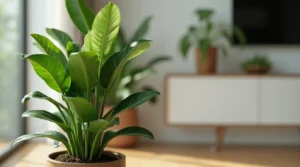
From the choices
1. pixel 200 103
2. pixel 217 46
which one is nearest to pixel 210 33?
pixel 217 46

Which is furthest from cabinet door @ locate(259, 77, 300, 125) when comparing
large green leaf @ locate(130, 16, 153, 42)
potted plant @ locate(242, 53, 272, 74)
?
large green leaf @ locate(130, 16, 153, 42)

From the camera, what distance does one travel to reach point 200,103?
420 cm

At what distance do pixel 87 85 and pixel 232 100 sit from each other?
252cm

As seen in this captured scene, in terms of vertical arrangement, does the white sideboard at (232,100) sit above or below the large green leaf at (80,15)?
below

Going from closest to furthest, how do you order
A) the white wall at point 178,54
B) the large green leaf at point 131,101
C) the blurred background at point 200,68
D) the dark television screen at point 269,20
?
the large green leaf at point 131,101 < the blurred background at point 200,68 < the dark television screen at point 269,20 < the white wall at point 178,54

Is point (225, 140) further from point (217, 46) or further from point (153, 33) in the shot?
point (153, 33)

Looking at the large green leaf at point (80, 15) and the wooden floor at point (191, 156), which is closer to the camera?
the large green leaf at point (80, 15)

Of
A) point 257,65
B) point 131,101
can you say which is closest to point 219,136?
point 257,65

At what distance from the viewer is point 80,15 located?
2.08 metres

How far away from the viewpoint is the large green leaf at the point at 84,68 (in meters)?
1.72

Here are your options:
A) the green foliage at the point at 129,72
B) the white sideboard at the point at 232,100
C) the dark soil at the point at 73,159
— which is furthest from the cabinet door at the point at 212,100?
the dark soil at the point at 73,159

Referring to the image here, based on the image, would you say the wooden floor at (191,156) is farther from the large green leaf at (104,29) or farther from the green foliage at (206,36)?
the large green leaf at (104,29)

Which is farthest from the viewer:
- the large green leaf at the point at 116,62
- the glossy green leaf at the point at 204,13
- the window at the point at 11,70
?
the glossy green leaf at the point at 204,13

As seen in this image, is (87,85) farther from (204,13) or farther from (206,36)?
(206,36)
